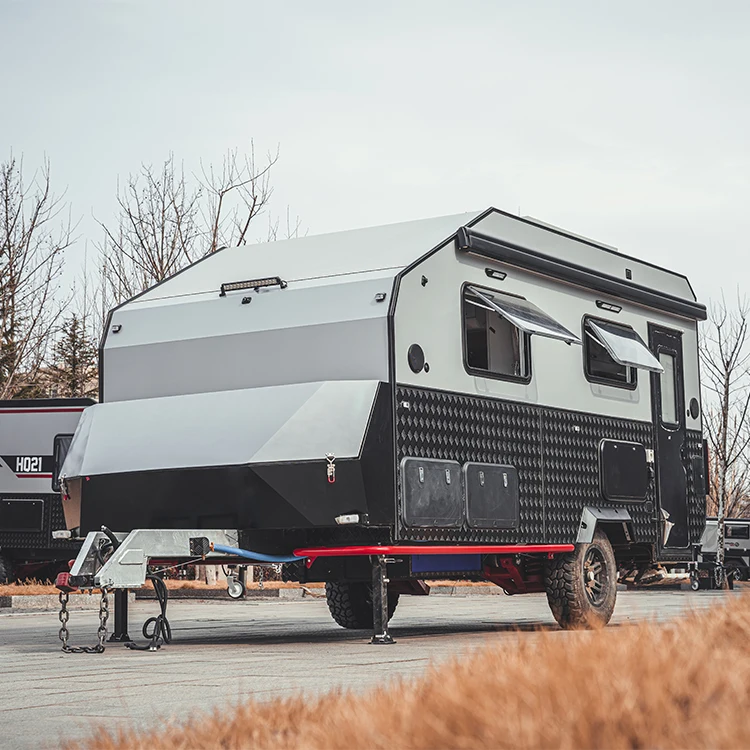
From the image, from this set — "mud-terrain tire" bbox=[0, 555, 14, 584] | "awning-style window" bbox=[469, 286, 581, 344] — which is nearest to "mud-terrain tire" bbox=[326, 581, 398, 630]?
"awning-style window" bbox=[469, 286, 581, 344]

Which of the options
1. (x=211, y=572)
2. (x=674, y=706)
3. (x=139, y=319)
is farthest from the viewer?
(x=211, y=572)

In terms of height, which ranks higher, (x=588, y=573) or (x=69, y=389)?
(x=69, y=389)

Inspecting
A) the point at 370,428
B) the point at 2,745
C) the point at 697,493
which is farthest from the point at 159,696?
the point at 697,493

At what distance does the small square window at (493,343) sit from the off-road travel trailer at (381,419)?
21 millimetres

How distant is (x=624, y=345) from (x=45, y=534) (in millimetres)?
10184

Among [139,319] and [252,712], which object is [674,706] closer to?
[252,712]

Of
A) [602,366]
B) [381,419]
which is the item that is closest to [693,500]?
[602,366]

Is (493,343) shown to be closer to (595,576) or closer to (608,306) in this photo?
(608,306)

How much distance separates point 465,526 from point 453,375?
1186mm

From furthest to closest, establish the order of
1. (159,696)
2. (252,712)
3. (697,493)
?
(697,493) < (159,696) < (252,712)

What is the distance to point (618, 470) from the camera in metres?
12.0

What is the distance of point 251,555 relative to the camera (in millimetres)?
9562

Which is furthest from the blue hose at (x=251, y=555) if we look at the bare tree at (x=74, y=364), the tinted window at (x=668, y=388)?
the bare tree at (x=74, y=364)

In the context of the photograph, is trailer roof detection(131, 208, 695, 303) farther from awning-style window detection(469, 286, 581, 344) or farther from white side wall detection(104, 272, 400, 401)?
awning-style window detection(469, 286, 581, 344)
